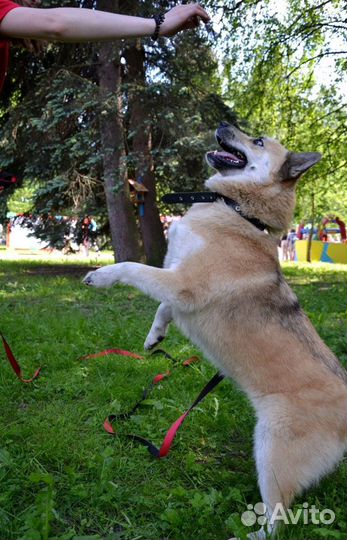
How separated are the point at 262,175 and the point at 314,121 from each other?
1038 cm

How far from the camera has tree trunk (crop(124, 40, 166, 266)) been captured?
430 inches

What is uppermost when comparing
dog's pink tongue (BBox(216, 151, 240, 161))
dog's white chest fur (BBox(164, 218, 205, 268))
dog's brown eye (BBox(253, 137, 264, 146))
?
dog's brown eye (BBox(253, 137, 264, 146))

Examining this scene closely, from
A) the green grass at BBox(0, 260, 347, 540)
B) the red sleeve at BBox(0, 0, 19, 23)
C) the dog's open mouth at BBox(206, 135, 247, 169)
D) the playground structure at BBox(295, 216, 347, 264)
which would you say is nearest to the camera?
the red sleeve at BBox(0, 0, 19, 23)

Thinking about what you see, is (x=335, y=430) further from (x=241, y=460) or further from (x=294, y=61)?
(x=294, y=61)

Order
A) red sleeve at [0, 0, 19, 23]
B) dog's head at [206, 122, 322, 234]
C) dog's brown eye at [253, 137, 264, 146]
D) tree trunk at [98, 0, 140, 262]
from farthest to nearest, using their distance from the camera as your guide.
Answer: tree trunk at [98, 0, 140, 262] → dog's brown eye at [253, 137, 264, 146] → dog's head at [206, 122, 322, 234] → red sleeve at [0, 0, 19, 23]

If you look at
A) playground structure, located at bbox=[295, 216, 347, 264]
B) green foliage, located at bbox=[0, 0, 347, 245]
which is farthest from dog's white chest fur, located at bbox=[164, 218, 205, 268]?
playground structure, located at bbox=[295, 216, 347, 264]

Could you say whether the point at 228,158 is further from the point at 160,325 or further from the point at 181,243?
the point at 160,325

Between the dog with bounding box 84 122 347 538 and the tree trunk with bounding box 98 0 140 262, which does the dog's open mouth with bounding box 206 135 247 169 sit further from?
the tree trunk with bounding box 98 0 140 262

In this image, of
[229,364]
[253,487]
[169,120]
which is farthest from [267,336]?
[169,120]

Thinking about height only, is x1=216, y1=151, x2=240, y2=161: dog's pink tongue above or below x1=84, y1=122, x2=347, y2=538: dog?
above

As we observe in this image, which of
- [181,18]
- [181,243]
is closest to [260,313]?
[181,243]

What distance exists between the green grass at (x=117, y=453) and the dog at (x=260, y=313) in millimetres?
378

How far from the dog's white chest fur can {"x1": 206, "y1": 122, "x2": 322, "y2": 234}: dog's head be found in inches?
17.9

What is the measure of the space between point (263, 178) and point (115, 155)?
27.6 ft
